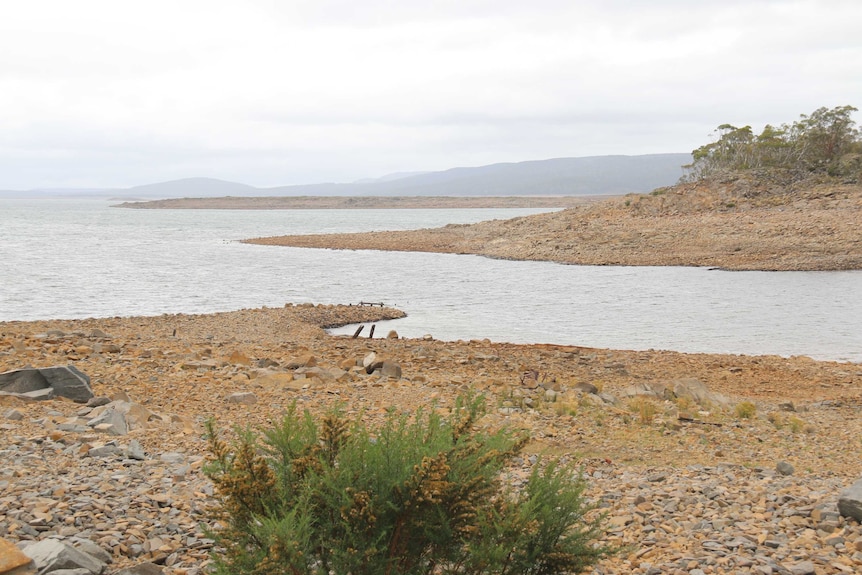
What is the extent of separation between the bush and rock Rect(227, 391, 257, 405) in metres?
5.35

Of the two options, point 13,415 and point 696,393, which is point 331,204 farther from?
point 13,415

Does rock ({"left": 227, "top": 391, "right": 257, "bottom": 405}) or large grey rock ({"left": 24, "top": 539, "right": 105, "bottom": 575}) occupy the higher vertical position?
large grey rock ({"left": 24, "top": 539, "right": 105, "bottom": 575})

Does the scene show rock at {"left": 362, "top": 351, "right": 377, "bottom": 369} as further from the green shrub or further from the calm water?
the calm water

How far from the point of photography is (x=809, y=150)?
6181cm

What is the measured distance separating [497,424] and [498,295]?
1837 cm

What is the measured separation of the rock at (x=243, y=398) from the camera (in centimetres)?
919

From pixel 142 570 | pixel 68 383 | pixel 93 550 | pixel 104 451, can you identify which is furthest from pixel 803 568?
pixel 68 383

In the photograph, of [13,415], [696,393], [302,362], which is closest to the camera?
[13,415]

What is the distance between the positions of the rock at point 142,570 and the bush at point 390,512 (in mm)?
904

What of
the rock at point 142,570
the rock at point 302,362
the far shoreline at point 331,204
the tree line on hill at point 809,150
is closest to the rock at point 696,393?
the rock at point 302,362

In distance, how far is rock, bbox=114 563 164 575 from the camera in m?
4.32

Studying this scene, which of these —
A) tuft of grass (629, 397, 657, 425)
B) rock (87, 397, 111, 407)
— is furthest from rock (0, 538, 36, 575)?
tuft of grass (629, 397, 657, 425)

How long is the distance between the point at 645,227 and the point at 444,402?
39964 millimetres

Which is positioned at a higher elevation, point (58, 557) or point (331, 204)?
point (331, 204)
